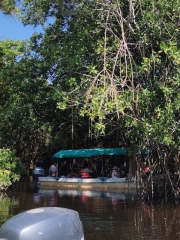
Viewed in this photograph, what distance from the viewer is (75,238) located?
12.3ft

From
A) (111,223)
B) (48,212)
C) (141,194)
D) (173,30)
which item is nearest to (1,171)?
(141,194)

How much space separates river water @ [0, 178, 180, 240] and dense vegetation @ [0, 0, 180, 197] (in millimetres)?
1241

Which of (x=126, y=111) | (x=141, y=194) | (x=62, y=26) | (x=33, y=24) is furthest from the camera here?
(x=33, y=24)

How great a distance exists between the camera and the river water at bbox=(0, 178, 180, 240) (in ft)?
26.7

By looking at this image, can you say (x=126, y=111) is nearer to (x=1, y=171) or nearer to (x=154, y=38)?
(x=154, y=38)

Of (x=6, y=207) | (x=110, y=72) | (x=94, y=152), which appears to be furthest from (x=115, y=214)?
(x=94, y=152)

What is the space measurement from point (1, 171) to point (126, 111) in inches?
262

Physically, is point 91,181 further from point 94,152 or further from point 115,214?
point 115,214

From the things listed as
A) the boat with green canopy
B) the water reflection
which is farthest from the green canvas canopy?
the water reflection

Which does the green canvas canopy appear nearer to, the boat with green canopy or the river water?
the boat with green canopy

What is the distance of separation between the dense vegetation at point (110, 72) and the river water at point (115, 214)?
4.07ft

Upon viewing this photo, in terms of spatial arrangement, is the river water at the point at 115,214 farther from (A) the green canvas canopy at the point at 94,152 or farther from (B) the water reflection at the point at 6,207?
(A) the green canvas canopy at the point at 94,152

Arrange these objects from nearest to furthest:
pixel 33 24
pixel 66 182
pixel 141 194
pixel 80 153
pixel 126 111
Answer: pixel 126 111 → pixel 141 194 → pixel 33 24 → pixel 66 182 → pixel 80 153

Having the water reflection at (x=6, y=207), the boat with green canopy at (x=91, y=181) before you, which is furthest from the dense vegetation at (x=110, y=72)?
the water reflection at (x=6, y=207)
